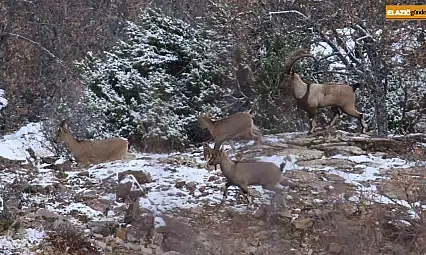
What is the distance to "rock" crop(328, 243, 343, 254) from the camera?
19.6ft

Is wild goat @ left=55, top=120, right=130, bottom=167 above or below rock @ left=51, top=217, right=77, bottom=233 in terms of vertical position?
above

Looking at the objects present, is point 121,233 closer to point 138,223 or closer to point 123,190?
point 138,223

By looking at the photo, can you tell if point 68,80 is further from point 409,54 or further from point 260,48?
point 409,54

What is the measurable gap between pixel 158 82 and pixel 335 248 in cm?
560

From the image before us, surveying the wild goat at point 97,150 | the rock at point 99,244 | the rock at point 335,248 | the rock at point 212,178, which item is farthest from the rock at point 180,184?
the rock at point 335,248

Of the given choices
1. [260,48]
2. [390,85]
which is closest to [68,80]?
[260,48]

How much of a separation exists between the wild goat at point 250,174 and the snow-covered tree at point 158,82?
3.68m

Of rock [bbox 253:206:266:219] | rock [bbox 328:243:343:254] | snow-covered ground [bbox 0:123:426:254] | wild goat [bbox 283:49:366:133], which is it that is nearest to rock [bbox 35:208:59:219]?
snow-covered ground [bbox 0:123:426:254]

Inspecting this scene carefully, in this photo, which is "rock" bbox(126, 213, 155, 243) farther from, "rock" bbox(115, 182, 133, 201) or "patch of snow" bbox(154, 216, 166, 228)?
"rock" bbox(115, 182, 133, 201)

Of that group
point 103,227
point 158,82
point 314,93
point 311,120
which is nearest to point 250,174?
point 103,227

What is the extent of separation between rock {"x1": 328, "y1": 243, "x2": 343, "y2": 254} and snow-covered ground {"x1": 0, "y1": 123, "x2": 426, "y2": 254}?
1.04 metres

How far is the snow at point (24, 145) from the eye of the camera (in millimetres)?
9891

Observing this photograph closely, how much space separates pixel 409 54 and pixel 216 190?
527 centimetres

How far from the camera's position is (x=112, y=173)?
8031mm
